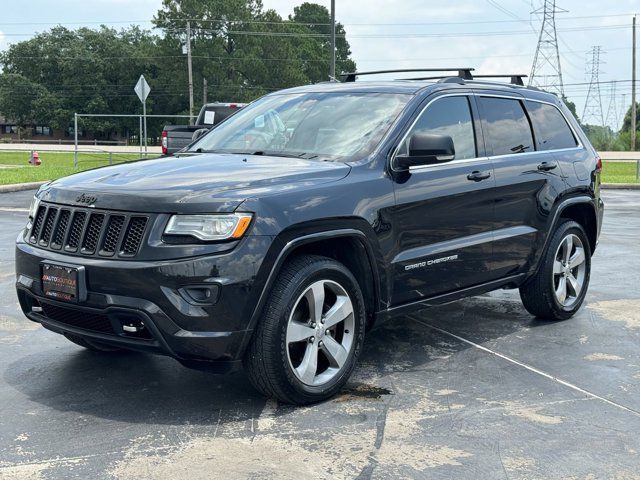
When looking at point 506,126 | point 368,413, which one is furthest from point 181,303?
point 506,126

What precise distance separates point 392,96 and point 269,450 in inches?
104

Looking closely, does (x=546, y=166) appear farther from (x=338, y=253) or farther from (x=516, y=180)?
(x=338, y=253)

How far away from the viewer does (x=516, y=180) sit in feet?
20.3

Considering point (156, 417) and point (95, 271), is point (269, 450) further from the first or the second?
point (95, 271)

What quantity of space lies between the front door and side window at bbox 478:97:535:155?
175 millimetres

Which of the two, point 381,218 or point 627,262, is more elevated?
point 381,218

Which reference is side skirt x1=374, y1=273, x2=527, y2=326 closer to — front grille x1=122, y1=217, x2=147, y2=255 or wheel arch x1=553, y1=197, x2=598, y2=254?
wheel arch x1=553, y1=197, x2=598, y2=254

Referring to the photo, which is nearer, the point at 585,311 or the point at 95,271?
the point at 95,271

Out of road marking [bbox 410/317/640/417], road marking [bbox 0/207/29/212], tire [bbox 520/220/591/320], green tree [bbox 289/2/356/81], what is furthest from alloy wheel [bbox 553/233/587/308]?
green tree [bbox 289/2/356/81]

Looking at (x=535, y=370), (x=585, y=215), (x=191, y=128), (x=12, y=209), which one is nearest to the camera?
(x=535, y=370)

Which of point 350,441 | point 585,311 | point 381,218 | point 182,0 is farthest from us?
point 182,0

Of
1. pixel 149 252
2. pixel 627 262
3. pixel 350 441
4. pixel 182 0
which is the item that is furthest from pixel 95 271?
pixel 182 0

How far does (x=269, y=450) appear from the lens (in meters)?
4.01

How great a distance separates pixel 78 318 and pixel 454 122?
2843mm
